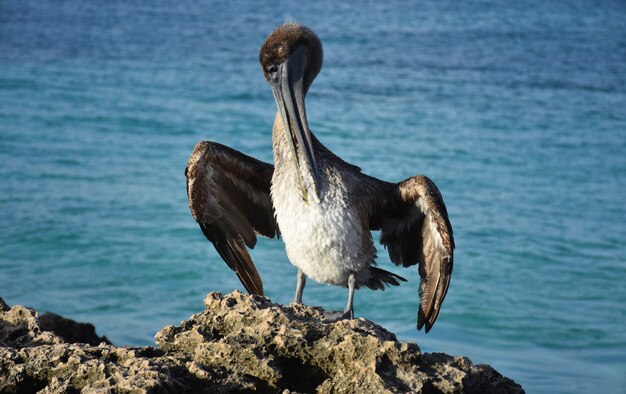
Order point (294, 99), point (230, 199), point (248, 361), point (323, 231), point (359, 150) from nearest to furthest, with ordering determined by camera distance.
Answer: point (248, 361)
point (323, 231)
point (294, 99)
point (230, 199)
point (359, 150)

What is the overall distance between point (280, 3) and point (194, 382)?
80.3ft

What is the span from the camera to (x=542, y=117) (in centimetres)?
1770

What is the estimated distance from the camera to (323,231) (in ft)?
18.6

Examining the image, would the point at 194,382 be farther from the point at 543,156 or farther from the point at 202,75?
the point at 202,75

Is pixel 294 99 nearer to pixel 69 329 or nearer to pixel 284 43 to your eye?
pixel 284 43

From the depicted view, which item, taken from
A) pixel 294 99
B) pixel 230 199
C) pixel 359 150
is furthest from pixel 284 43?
pixel 359 150

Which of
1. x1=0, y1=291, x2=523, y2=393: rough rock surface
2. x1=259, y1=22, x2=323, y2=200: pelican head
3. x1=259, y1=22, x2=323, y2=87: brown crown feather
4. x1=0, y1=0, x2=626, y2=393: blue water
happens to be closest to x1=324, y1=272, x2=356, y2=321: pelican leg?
x1=0, y1=291, x2=523, y2=393: rough rock surface

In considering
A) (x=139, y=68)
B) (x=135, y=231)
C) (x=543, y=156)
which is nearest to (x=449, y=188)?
(x=543, y=156)

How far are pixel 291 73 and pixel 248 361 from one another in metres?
2.37

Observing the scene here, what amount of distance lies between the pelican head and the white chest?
8.3 inches

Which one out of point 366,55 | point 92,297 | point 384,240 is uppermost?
point 366,55

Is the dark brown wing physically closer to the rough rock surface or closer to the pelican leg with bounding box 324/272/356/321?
the pelican leg with bounding box 324/272/356/321

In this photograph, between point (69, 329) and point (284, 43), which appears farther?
point (69, 329)

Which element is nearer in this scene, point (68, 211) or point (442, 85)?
point (68, 211)
